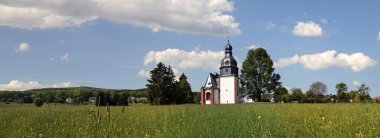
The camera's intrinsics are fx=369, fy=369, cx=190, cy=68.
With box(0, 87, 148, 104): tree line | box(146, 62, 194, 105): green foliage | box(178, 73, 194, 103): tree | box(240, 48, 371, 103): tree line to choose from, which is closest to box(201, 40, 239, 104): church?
box(178, 73, 194, 103): tree

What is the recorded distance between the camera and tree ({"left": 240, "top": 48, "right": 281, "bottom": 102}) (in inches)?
2643

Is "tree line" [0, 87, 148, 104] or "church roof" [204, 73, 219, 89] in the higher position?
"church roof" [204, 73, 219, 89]

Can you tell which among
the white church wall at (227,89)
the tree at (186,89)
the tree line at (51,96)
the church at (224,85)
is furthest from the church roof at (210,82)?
the tree line at (51,96)

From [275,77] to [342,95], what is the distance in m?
23.7

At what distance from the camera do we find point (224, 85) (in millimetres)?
81625

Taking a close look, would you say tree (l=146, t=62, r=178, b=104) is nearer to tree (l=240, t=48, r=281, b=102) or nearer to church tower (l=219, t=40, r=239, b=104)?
tree (l=240, t=48, r=281, b=102)

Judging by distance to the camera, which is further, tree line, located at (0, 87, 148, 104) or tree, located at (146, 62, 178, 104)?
tree, located at (146, 62, 178, 104)

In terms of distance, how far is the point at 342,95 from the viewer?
82375 mm

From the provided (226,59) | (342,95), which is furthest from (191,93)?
(342,95)

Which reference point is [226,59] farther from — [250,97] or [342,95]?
[342,95]

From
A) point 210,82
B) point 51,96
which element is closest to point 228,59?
point 210,82

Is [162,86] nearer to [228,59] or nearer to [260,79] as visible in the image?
[260,79]

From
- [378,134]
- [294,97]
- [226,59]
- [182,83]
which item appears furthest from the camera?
[226,59]

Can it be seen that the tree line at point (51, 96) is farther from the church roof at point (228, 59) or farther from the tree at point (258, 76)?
the church roof at point (228, 59)
